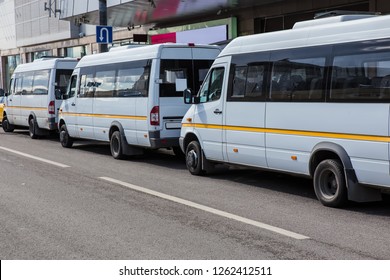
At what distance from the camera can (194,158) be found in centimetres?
1133

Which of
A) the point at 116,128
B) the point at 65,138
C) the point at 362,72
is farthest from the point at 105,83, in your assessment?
the point at 362,72

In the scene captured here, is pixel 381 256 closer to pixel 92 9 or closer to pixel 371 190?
pixel 371 190

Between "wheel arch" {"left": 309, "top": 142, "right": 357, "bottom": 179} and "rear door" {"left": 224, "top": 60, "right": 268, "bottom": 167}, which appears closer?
"wheel arch" {"left": 309, "top": 142, "right": 357, "bottom": 179}

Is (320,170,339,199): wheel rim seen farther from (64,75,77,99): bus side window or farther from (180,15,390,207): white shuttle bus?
(64,75,77,99): bus side window

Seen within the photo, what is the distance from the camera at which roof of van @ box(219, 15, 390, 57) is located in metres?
7.54

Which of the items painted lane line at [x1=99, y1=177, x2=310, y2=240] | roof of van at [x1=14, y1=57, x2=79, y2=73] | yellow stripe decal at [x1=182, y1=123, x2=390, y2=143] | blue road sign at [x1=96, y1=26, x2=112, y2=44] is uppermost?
blue road sign at [x1=96, y1=26, x2=112, y2=44]

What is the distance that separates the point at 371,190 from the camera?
8.00 m

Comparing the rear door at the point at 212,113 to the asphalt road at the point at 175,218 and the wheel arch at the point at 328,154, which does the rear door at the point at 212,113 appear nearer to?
the asphalt road at the point at 175,218

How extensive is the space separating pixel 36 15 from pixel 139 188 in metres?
37.3

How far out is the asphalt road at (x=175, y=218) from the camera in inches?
237

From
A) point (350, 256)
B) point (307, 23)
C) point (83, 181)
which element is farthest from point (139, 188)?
point (350, 256)

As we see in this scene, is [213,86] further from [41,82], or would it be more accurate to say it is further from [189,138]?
[41,82]

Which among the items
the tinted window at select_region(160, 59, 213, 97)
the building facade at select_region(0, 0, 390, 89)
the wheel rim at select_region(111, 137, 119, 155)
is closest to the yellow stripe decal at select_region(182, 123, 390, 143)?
the tinted window at select_region(160, 59, 213, 97)

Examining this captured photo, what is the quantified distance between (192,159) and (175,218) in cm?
384
